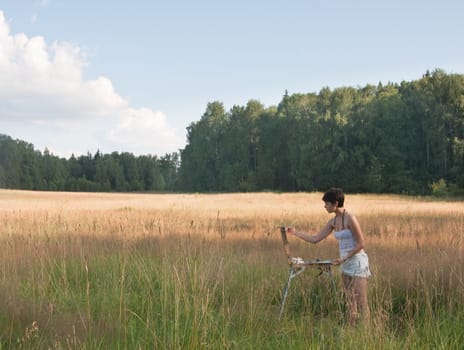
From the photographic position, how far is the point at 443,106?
47.2 meters

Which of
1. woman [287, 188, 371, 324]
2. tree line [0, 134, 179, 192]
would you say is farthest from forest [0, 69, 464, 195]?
woman [287, 188, 371, 324]

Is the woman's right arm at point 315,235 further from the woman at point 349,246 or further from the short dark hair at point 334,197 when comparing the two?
the short dark hair at point 334,197

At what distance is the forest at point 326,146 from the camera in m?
48.1

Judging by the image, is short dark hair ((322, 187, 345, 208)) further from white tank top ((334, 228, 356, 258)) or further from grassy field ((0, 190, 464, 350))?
grassy field ((0, 190, 464, 350))

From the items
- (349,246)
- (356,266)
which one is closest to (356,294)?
(356,266)

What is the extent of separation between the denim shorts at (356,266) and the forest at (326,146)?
1623 inches

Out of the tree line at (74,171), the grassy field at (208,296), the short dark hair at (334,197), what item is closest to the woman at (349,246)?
the short dark hair at (334,197)

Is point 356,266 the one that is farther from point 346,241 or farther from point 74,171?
point 74,171

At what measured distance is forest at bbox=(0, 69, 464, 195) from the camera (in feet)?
158

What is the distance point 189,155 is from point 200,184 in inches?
236

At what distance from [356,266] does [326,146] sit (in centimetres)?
5524

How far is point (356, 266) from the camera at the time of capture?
464 cm

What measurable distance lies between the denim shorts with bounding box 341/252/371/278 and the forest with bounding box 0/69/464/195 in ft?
135

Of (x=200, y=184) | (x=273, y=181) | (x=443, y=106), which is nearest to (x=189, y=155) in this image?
(x=200, y=184)
